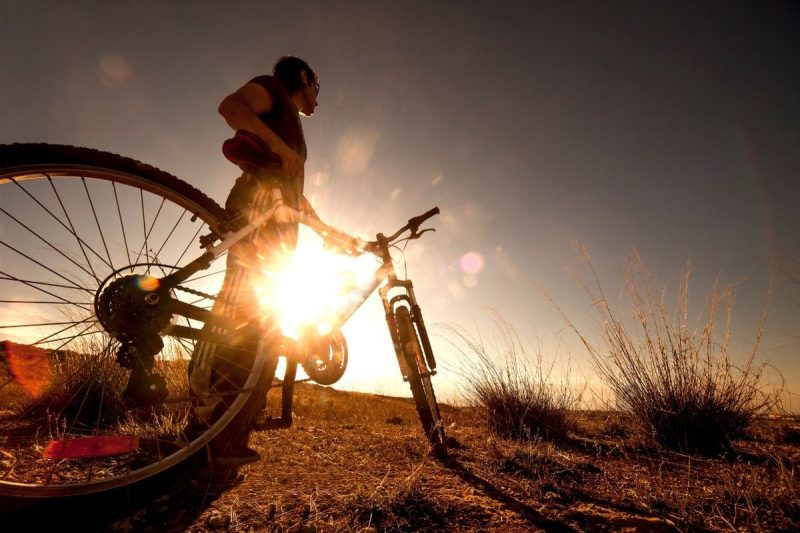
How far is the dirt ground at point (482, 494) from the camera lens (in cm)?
115

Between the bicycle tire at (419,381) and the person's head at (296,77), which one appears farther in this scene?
the person's head at (296,77)

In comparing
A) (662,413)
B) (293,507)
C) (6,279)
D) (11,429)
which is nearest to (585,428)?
(662,413)

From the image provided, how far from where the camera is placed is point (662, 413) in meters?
2.65

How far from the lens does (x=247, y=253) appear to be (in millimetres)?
2047

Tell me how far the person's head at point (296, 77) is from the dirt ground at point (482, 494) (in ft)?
9.35

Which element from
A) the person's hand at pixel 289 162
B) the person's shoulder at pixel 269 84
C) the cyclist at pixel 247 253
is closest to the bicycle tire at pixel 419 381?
the cyclist at pixel 247 253

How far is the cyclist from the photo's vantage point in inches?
73.2

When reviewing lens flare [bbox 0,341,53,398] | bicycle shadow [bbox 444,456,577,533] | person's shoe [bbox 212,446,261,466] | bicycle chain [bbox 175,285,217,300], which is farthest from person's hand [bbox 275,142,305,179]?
lens flare [bbox 0,341,53,398]

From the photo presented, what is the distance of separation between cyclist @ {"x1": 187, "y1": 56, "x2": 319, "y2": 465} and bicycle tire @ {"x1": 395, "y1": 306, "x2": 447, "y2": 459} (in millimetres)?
969

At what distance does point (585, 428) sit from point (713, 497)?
216 cm

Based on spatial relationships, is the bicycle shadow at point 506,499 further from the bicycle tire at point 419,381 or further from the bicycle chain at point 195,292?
the bicycle chain at point 195,292

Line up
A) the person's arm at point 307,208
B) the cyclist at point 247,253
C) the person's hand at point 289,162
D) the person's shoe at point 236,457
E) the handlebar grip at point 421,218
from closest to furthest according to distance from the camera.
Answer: the person's shoe at point 236,457 < the cyclist at point 247,253 < the person's hand at point 289,162 < the person's arm at point 307,208 < the handlebar grip at point 421,218

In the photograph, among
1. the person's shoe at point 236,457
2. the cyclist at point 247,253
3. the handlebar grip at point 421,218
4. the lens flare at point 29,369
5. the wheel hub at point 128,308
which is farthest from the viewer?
the lens flare at point 29,369

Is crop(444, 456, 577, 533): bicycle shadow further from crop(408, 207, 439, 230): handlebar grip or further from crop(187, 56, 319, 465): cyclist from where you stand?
crop(408, 207, 439, 230): handlebar grip
